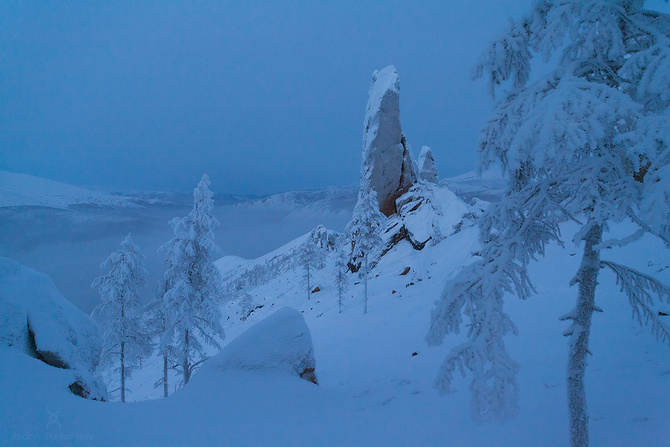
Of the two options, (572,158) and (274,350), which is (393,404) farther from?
(572,158)

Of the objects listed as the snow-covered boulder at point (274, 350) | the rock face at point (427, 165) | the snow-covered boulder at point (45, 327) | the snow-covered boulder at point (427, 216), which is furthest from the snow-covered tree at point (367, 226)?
the rock face at point (427, 165)

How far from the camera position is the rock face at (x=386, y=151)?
139ft

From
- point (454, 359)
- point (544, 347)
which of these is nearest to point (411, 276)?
point (544, 347)

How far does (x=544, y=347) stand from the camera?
983cm

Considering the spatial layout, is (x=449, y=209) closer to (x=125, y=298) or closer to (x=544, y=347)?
(x=544, y=347)

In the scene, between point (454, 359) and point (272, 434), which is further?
point (272, 434)

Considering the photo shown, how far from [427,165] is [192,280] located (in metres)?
48.3

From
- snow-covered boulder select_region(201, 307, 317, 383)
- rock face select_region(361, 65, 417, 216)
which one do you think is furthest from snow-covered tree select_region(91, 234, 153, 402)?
rock face select_region(361, 65, 417, 216)

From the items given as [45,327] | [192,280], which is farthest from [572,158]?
[192,280]

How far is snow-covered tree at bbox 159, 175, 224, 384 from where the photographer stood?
1420 centimetres

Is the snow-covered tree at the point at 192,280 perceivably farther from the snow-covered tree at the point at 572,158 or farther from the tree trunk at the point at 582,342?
the tree trunk at the point at 582,342

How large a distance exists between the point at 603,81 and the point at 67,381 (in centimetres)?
1182

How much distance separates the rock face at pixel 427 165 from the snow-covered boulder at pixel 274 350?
49.0 m

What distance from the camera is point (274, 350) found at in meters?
8.38
